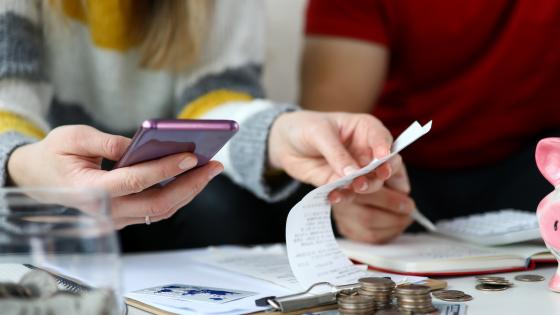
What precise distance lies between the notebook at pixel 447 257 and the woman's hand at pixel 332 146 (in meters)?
0.08

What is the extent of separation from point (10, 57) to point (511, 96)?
82 cm

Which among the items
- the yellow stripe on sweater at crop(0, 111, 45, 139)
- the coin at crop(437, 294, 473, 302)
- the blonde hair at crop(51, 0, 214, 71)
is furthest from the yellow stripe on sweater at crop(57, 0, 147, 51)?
the coin at crop(437, 294, 473, 302)

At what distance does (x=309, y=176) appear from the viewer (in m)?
0.84

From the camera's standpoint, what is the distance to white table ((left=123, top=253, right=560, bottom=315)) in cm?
60

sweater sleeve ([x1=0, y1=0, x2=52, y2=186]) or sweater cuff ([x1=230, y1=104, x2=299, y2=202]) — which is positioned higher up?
sweater sleeve ([x1=0, y1=0, x2=52, y2=186])

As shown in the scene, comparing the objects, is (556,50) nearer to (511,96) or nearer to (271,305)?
(511,96)

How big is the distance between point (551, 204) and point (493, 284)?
0.34 ft

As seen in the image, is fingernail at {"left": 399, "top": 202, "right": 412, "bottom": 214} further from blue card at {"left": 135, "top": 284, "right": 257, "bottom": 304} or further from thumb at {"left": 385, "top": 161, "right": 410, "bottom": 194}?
blue card at {"left": 135, "top": 284, "right": 257, "bottom": 304}

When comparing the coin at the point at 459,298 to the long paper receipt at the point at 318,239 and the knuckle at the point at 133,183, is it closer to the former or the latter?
the long paper receipt at the point at 318,239

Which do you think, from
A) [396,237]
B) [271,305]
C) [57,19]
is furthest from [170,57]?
[271,305]

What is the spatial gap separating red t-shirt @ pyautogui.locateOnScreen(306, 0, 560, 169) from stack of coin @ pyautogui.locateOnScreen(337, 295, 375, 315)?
29.1 inches

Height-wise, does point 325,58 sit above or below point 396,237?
above

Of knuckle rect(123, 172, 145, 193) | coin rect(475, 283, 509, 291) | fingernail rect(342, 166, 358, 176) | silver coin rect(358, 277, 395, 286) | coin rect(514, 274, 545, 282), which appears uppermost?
fingernail rect(342, 166, 358, 176)

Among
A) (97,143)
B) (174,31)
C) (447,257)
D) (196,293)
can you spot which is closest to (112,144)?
(97,143)
